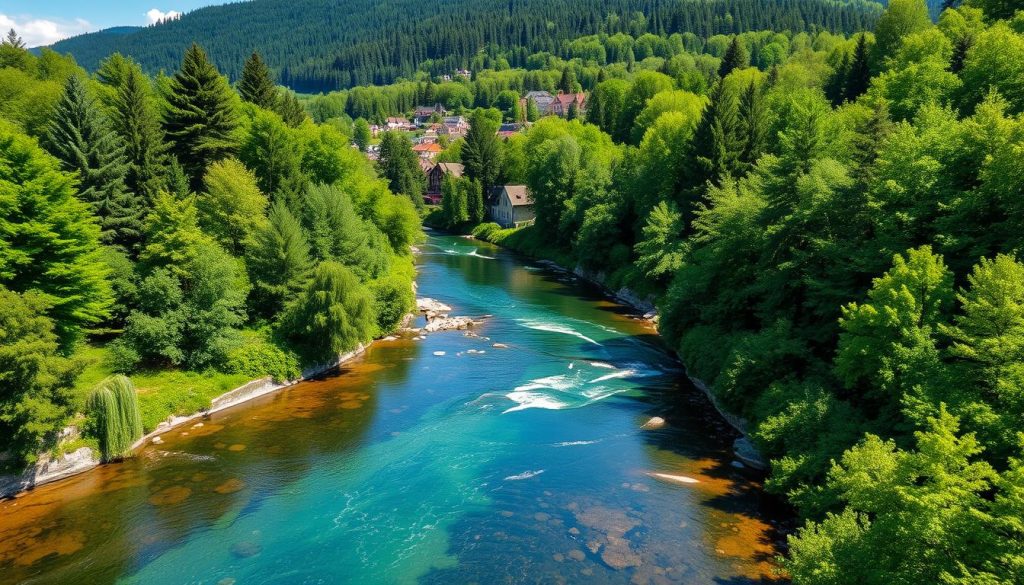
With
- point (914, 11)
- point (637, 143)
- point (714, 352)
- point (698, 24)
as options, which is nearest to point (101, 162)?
point (714, 352)

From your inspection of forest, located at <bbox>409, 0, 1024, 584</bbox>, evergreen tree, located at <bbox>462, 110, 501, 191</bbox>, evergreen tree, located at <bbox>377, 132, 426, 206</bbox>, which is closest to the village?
evergreen tree, located at <bbox>462, 110, 501, 191</bbox>

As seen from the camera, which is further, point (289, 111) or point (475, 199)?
point (475, 199)

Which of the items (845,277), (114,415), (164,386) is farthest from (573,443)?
(164,386)

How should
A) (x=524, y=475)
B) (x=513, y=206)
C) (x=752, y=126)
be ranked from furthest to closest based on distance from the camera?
(x=513, y=206) < (x=752, y=126) < (x=524, y=475)

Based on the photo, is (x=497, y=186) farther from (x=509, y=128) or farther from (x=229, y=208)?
(x=509, y=128)

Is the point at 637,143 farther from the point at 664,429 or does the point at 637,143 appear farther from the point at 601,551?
the point at 601,551

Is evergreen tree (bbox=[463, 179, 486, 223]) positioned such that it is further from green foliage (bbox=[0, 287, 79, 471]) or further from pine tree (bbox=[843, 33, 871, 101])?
green foliage (bbox=[0, 287, 79, 471])

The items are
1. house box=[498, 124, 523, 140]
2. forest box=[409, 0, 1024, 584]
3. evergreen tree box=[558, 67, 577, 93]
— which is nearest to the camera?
forest box=[409, 0, 1024, 584]
